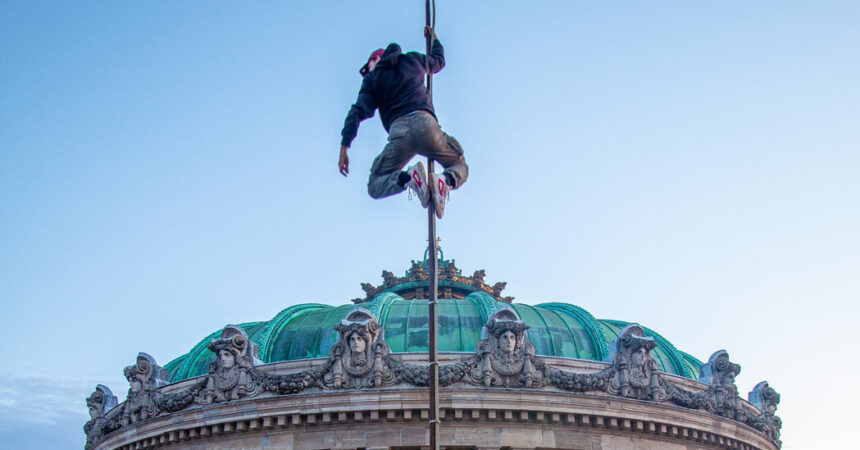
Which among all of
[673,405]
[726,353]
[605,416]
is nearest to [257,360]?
[605,416]

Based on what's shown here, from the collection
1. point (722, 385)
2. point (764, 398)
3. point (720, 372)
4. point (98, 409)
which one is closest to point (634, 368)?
point (722, 385)

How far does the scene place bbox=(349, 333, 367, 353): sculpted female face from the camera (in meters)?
22.5

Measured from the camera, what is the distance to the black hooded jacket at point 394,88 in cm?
1114

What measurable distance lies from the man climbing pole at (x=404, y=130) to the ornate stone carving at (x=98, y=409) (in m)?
19.0

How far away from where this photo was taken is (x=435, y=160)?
11484 millimetres

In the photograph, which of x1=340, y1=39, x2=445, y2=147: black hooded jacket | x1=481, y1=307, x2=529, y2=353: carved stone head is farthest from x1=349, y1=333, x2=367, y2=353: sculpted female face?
x1=340, y1=39, x2=445, y2=147: black hooded jacket

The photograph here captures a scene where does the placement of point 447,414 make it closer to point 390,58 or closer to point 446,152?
point 446,152

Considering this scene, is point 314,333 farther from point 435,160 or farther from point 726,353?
point 435,160

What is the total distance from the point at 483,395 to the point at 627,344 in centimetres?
447

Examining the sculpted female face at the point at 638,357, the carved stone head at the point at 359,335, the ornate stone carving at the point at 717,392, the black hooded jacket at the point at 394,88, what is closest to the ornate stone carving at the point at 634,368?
the sculpted female face at the point at 638,357

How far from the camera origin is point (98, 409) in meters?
27.5

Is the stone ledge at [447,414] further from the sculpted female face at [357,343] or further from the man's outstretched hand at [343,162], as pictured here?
the man's outstretched hand at [343,162]

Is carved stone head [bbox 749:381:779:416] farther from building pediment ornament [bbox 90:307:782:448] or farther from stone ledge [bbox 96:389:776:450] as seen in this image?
stone ledge [bbox 96:389:776:450]

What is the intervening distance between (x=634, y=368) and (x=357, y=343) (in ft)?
24.0
